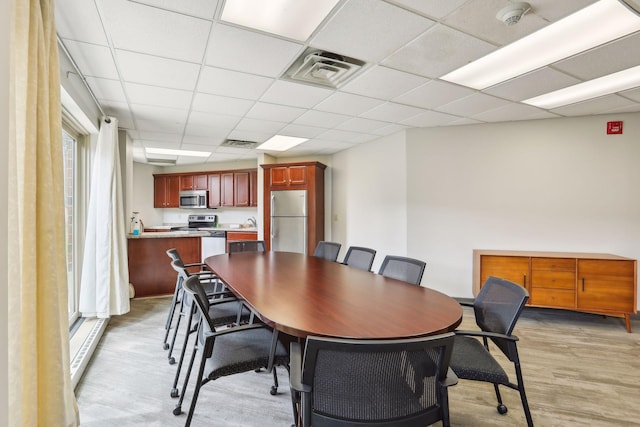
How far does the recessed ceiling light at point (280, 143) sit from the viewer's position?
5.06 meters

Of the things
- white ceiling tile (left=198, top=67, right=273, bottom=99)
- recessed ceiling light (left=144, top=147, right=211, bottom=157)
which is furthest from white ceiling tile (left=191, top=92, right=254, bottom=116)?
recessed ceiling light (left=144, top=147, right=211, bottom=157)

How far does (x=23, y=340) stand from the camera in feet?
3.87

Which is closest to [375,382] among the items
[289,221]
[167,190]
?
[289,221]

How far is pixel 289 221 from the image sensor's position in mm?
5719

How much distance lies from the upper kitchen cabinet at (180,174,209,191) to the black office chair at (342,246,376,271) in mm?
5105

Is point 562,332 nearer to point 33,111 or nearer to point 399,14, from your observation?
point 399,14

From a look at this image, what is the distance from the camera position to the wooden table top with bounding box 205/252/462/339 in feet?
4.47

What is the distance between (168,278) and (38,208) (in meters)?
3.60

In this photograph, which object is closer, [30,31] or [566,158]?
[30,31]

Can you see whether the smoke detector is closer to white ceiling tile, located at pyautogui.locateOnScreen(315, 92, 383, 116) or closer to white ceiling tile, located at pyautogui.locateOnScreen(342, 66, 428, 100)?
white ceiling tile, located at pyautogui.locateOnScreen(342, 66, 428, 100)

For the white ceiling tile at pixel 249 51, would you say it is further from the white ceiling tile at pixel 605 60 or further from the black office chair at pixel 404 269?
the white ceiling tile at pixel 605 60

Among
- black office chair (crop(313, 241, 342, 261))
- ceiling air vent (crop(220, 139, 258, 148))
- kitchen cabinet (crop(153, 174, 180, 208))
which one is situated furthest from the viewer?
kitchen cabinet (crop(153, 174, 180, 208))

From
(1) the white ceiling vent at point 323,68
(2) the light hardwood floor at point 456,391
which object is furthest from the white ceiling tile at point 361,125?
(2) the light hardwood floor at point 456,391

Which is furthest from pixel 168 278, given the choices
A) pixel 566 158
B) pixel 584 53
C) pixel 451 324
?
pixel 566 158
